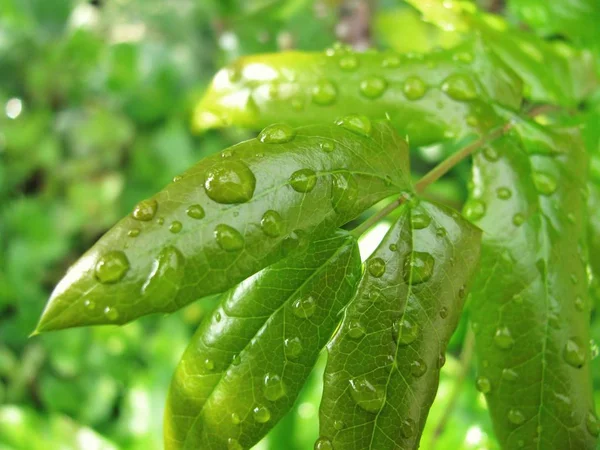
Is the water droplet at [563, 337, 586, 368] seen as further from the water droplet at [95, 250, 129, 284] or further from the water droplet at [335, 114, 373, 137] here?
the water droplet at [95, 250, 129, 284]

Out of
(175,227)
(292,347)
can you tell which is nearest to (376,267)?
(292,347)

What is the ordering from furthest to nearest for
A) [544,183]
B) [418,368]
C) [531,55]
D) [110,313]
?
1. [531,55]
2. [544,183]
3. [418,368]
4. [110,313]

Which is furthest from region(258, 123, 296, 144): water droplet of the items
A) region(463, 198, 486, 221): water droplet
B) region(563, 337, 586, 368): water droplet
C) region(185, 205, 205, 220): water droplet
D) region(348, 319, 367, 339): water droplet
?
region(563, 337, 586, 368): water droplet

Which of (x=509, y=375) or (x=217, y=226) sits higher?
(x=217, y=226)

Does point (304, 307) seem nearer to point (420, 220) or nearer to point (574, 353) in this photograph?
point (420, 220)

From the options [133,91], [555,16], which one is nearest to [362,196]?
[555,16]

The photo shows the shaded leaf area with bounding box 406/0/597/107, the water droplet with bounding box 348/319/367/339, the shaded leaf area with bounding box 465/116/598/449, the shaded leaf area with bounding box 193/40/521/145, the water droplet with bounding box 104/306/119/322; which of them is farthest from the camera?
the shaded leaf area with bounding box 406/0/597/107

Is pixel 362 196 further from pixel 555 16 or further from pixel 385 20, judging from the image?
pixel 385 20
